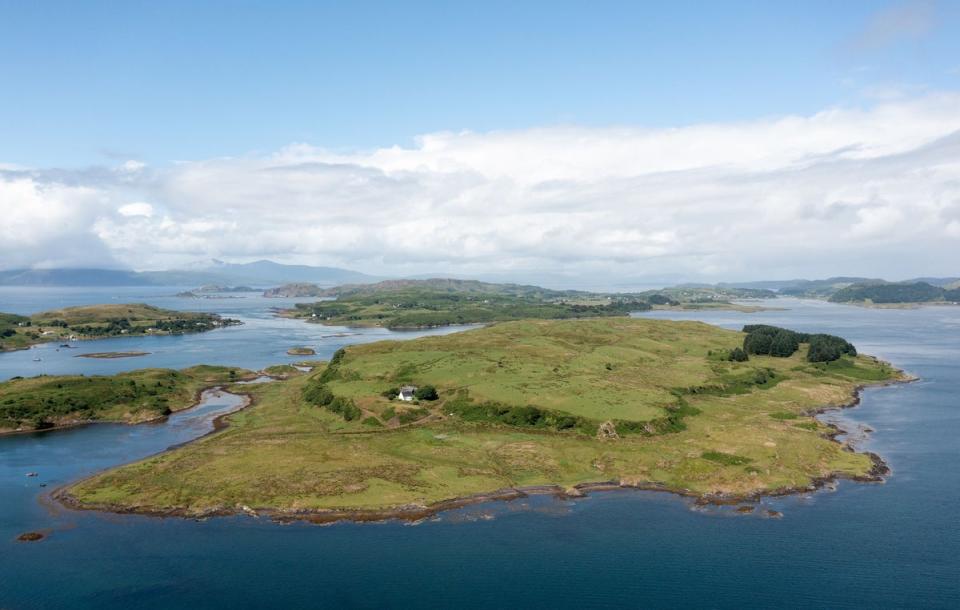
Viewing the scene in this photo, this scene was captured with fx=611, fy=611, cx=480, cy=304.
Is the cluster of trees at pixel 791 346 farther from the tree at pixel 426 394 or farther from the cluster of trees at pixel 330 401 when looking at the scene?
the cluster of trees at pixel 330 401

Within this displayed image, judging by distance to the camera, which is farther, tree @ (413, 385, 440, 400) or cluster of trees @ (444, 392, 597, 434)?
tree @ (413, 385, 440, 400)

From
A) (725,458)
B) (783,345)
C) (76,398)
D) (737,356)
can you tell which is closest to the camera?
(725,458)

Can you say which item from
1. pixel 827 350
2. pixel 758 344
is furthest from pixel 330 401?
pixel 827 350

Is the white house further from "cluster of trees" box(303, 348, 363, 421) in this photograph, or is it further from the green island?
"cluster of trees" box(303, 348, 363, 421)

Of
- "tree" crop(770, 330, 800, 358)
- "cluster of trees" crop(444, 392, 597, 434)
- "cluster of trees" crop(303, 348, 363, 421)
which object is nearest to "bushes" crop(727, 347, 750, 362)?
"tree" crop(770, 330, 800, 358)

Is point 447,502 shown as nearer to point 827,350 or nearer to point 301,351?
point 827,350
